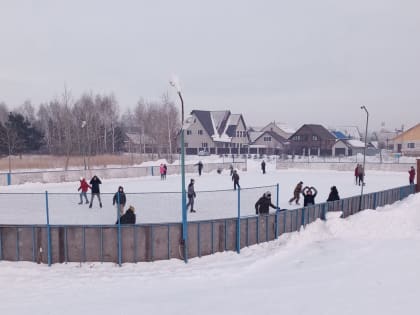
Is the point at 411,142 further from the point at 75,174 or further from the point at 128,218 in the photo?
the point at 128,218

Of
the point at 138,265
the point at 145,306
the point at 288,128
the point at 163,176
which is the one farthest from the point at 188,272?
the point at 288,128

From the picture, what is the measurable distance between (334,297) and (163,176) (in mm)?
20264

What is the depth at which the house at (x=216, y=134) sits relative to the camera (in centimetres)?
6212

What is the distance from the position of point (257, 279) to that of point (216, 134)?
55350 millimetres

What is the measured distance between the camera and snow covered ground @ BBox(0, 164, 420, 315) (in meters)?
6.39

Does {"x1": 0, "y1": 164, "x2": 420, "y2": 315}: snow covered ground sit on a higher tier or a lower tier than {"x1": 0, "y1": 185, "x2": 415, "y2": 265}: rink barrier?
lower

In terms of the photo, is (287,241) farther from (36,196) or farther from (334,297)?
(36,196)

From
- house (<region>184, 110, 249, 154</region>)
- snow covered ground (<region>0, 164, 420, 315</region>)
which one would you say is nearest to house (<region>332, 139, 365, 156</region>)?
house (<region>184, 110, 249, 154</region>)

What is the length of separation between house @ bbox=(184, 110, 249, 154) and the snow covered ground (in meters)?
51.6

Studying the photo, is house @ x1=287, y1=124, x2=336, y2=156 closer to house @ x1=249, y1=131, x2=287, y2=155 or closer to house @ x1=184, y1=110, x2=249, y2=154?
house @ x1=249, y1=131, x2=287, y2=155

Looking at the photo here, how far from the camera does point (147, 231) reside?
9023mm

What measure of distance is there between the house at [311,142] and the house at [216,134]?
9284 mm

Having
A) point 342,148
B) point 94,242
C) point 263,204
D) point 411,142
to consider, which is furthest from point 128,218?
point 411,142

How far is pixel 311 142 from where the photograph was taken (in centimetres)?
6234
